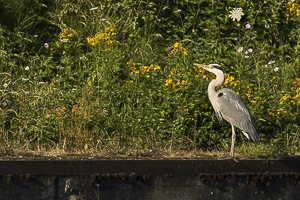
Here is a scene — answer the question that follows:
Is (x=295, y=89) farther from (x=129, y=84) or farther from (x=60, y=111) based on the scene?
(x=60, y=111)

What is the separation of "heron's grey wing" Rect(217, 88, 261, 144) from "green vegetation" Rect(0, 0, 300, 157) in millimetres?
212

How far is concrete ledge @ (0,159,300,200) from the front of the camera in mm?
4324

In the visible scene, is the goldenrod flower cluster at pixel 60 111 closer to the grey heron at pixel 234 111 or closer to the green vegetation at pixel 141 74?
the green vegetation at pixel 141 74

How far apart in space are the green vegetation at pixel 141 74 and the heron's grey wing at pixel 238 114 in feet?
0.70

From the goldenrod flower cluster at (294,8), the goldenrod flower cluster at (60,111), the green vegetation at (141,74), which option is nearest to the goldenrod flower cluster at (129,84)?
the green vegetation at (141,74)

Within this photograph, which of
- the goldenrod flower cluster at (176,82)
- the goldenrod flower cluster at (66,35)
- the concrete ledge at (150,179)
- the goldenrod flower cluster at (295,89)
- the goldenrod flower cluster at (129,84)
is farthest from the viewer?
the goldenrod flower cluster at (66,35)

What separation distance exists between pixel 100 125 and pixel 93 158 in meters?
1.03

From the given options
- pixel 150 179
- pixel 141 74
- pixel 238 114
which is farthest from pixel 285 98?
pixel 150 179

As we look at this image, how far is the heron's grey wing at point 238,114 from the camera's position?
5.04m

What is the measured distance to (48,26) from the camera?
828cm

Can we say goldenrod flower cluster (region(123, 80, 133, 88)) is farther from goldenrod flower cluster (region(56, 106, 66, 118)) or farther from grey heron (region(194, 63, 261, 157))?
grey heron (region(194, 63, 261, 157))

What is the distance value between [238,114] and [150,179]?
1.38m

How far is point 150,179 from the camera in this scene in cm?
451

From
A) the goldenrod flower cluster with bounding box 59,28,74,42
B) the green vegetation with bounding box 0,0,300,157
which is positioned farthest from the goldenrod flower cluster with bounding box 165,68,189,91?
the goldenrod flower cluster with bounding box 59,28,74,42
